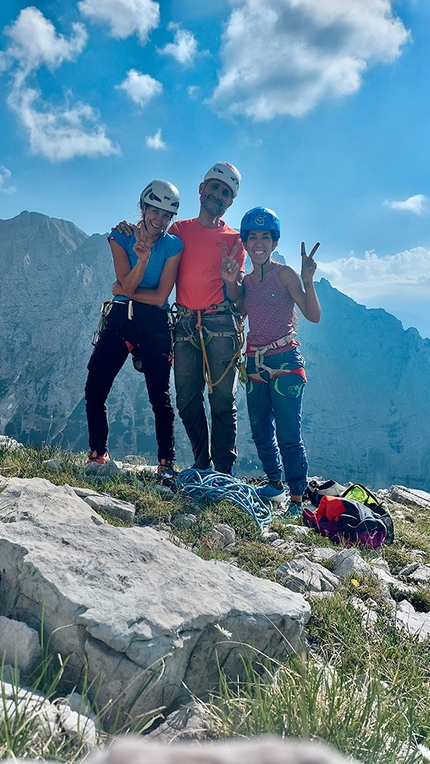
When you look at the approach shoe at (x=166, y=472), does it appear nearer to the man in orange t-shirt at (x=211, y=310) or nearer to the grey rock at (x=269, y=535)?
the man in orange t-shirt at (x=211, y=310)

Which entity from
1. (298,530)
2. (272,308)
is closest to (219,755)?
(298,530)

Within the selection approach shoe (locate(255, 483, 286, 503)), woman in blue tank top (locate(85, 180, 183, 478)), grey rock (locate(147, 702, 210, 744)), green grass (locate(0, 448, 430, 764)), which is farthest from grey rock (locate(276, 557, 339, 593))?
approach shoe (locate(255, 483, 286, 503))

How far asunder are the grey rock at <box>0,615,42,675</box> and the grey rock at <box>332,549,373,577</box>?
2929 millimetres

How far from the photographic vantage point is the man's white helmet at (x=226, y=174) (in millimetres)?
6621

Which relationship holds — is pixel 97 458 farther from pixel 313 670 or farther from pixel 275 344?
pixel 313 670

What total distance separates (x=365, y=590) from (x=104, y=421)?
13.9ft

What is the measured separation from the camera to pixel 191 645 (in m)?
2.26

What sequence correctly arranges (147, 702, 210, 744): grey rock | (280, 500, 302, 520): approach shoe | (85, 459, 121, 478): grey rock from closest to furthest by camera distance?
(147, 702, 210, 744): grey rock, (85, 459, 121, 478): grey rock, (280, 500, 302, 520): approach shoe

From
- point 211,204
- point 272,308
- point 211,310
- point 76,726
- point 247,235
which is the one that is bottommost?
point 76,726

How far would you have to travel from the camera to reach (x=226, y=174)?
6.63 metres

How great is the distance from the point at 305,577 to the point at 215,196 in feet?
17.6

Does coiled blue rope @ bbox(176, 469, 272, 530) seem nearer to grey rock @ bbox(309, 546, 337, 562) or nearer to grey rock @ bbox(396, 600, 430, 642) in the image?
grey rock @ bbox(309, 546, 337, 562)

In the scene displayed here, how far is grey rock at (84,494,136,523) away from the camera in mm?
4527

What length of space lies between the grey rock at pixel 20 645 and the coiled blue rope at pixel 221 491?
3443 mm
